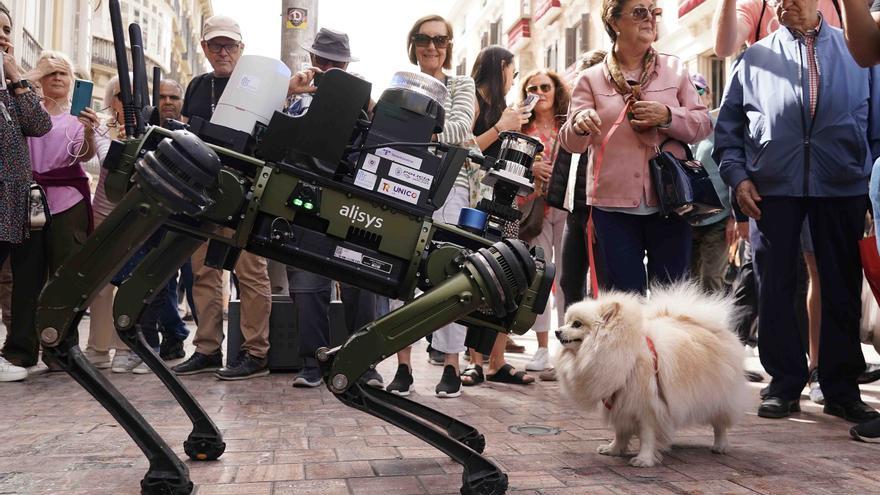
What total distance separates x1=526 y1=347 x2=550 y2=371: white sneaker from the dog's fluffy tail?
91.8 inches

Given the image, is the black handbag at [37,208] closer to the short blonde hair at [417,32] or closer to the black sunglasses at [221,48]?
the black sunglasses at [221,48]

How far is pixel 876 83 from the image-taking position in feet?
13.7

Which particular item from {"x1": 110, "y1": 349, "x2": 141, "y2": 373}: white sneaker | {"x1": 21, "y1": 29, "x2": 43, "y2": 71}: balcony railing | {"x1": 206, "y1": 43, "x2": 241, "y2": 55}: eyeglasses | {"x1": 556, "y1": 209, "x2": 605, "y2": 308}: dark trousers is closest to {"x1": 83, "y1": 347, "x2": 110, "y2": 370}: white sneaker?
{"x1": 110, "y1": 349, "x2": 141, "y2": 373}: white sneaker

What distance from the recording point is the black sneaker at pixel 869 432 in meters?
3.54

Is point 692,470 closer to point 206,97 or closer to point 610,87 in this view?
point 610,87

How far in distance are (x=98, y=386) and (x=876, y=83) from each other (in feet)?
12.7

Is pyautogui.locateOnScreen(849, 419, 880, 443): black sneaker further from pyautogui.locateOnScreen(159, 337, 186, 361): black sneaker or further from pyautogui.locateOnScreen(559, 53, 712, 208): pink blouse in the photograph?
pyautogui.locateOnScreen(159, 337, 186, 361): black sneaker

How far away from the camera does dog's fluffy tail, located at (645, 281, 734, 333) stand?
3521 mm

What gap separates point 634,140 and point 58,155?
3913 mm

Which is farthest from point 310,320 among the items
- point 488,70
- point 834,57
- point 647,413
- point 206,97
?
point 834,57

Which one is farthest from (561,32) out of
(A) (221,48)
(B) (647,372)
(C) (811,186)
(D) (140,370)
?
(B) (647,372)

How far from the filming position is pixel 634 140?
418 centimetres

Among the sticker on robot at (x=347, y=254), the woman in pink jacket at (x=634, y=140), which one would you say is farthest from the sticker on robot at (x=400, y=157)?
the woman in pink jacket at (x=634, y=140)

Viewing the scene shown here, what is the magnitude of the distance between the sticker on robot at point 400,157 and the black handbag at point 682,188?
5.88 ft
